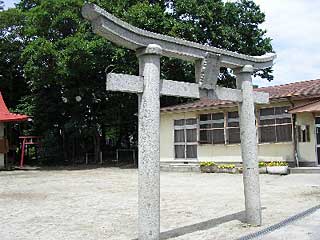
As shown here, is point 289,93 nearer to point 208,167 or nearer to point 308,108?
point 308,108

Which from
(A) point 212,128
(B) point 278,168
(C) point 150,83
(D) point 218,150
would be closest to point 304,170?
(B) point 278,168

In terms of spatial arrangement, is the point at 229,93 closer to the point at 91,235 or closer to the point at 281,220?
the point at 281,220

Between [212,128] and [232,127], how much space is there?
4.13ft

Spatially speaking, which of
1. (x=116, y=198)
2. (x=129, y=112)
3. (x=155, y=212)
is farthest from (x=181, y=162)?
(x=155, y=212)

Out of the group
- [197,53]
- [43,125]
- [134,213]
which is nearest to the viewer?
[197,53]

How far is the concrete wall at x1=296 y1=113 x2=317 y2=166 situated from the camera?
55.8 feet

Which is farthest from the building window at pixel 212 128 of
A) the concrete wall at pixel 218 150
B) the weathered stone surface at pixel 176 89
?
the weathered stone surface at pixel 176 89

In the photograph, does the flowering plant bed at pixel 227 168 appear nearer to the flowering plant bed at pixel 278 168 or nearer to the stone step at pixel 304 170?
the flowering plant bed at pixel 278 168

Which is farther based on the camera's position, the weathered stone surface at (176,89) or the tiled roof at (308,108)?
the tiled roof at (308,108)

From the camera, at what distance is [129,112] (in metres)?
27.0

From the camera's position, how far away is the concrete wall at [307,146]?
670 inches

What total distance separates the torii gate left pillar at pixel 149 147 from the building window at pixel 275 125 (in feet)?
43.8

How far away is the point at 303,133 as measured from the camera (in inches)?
680

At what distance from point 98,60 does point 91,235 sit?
17112 mm
